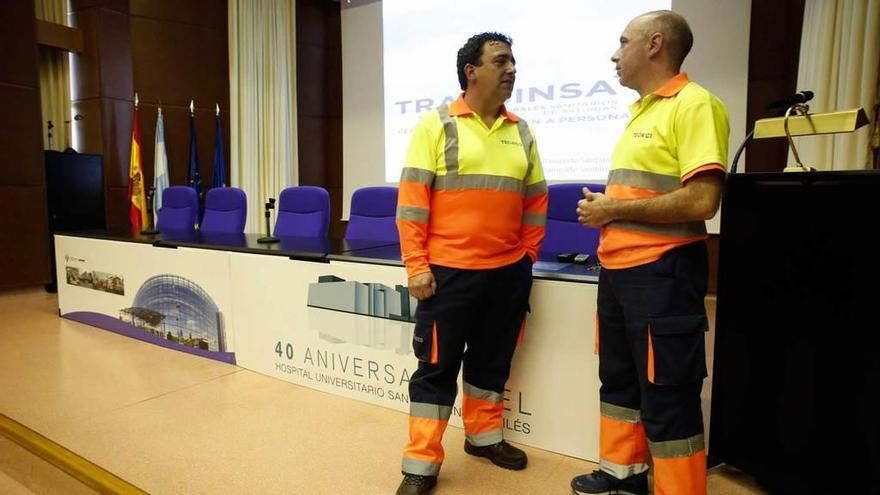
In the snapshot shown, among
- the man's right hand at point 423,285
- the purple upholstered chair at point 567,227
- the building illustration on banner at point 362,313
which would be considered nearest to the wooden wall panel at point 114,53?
the building illustration on banner at point 362,313

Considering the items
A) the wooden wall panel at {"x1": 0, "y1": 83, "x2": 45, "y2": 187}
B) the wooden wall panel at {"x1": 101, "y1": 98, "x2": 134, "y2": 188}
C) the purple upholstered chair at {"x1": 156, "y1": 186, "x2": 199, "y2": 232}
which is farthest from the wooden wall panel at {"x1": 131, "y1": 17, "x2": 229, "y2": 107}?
the purple upholstered chair at {"x1": 156, "y1": 186, "x2": 199, "y2": 232}

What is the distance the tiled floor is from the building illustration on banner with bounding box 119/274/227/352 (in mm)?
122

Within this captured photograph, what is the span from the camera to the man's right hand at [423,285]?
1.73 metres

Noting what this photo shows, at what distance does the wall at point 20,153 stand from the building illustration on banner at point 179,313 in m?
2.61

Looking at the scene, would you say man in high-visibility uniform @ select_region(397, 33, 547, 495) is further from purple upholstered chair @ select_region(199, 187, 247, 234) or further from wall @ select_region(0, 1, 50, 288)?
wall @ select_region(0, 1, 50, 288)

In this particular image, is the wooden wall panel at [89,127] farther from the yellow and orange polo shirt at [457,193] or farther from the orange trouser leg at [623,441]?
the orange trouser leg at [623,441]

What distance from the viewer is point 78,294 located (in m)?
4.09

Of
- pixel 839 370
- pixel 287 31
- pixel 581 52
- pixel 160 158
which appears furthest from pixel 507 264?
pixel 287 31

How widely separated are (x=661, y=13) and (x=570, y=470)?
1.50 meters

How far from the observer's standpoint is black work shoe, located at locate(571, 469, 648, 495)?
173 centimetres

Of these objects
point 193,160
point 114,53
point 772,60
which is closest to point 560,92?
point 772,60

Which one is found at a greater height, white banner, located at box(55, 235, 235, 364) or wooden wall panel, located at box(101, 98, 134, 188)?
wooden wall panel, located at box(101, 98, 134, 188)

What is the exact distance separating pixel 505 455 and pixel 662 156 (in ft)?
3.82

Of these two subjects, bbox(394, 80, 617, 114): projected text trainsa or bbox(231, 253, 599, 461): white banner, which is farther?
bbox(394, 80, 617, 114): projected text trainsa
